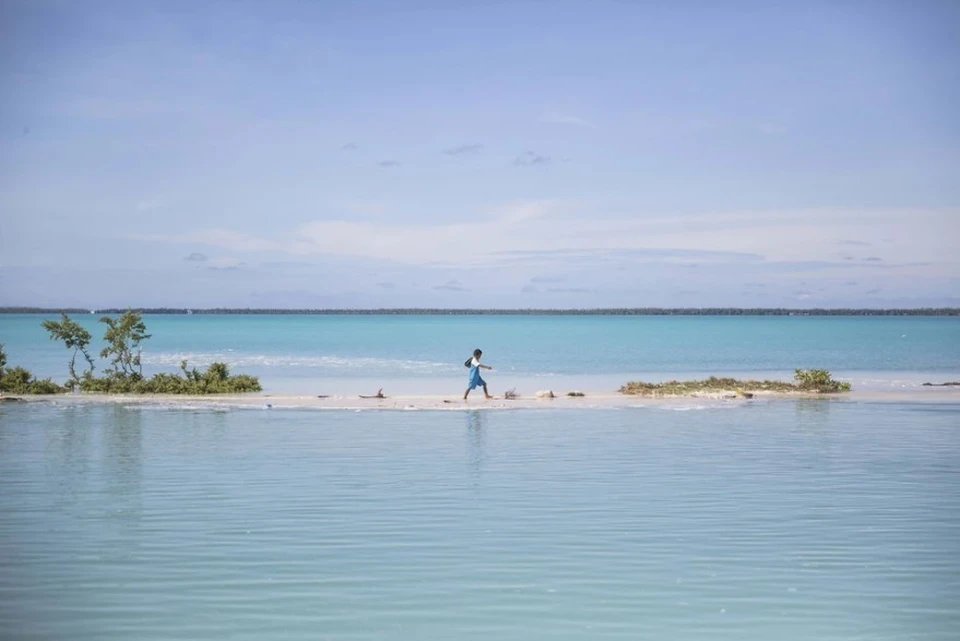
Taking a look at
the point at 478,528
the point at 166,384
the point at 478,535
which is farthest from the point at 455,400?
the point at 478,535

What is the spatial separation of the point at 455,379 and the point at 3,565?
34.0 meters

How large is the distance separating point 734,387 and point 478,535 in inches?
949

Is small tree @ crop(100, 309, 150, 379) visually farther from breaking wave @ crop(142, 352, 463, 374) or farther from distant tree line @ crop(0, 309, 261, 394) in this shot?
breaking wave @ crop(142, 352, 463, 374)

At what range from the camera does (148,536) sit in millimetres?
13016

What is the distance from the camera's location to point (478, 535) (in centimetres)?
1302

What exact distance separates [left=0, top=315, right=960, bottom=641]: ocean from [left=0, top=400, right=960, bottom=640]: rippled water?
0.16 ft

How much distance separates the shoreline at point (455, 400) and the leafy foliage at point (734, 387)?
527 millimetres

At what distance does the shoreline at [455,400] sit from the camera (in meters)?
29.8

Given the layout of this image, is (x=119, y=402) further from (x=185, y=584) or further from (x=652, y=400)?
(x=185, y=584)

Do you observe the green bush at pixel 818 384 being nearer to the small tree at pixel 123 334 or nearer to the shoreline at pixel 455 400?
the shoreline at pixel 455 400

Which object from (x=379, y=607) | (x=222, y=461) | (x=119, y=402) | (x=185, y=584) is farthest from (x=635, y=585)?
(x=119, y=402)

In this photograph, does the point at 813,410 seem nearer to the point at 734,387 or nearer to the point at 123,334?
the point at 734,387

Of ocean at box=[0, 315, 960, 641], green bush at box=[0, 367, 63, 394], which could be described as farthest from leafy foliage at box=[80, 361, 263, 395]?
ocean at box=[0, 315, 960, 641]

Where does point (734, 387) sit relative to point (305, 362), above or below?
below
